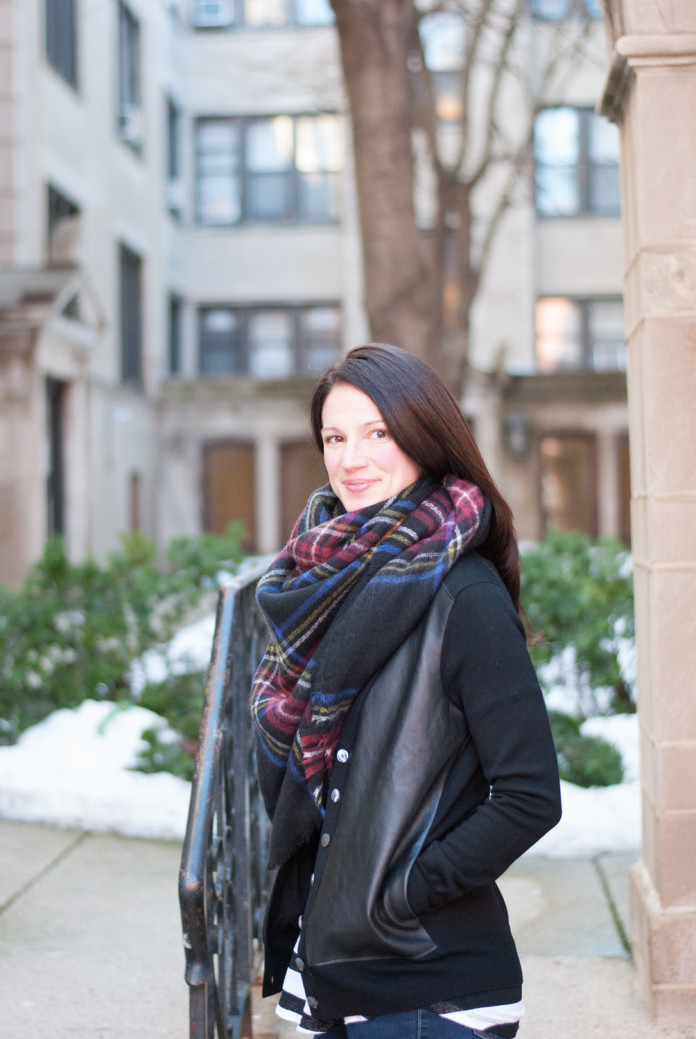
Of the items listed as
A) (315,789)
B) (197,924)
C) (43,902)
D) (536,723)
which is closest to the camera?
(536,723)

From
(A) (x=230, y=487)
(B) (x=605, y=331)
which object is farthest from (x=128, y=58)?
(B) (x=605, y=331)

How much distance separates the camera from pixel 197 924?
2.24 m

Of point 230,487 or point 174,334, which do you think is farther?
point 174,334

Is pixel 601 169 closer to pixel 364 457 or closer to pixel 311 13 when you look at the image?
pixel 311 13

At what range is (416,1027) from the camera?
73.8 inches

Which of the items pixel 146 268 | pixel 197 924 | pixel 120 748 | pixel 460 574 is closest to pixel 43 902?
pixel 120 748

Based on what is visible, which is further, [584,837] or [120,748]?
[120,748]

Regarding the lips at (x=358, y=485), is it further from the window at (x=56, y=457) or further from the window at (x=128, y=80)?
the window at (x=128, y=80)

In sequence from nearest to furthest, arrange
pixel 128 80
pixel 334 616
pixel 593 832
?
pixel 334 616 → pixel 593 832 → pixel 128 80

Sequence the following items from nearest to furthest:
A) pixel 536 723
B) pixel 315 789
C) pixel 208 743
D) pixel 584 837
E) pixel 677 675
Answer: pixel 536 723 → pixel 315 789 → pixel 208 743 → pixel 677 675 → pixel 584 837

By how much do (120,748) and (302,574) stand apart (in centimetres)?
402

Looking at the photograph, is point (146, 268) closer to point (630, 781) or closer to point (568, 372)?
point (568, 372)

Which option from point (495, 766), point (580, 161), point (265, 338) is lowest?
point (495, 766)

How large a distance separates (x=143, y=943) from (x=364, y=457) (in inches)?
105
